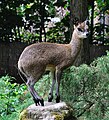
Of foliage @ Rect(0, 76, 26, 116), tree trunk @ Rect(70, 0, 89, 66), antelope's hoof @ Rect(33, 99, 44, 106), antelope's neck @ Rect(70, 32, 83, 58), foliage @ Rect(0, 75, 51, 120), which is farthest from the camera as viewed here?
tree trunk @ Rect(70, 0, 89, 66)

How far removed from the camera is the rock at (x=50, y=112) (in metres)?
3.80

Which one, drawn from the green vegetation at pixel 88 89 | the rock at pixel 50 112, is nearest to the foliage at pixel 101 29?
the green vegetation at pixel 88 89

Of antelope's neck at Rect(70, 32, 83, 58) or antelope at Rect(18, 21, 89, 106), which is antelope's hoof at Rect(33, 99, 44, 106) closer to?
antelope at Rect(18, 21, 89, 106)

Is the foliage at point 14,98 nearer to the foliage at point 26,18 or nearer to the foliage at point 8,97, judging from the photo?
the foliage at point 8,97

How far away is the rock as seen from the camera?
3.80m

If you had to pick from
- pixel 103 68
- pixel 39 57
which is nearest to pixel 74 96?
pixel 103 68

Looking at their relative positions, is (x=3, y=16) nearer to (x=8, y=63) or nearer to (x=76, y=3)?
(x=8, y=63)

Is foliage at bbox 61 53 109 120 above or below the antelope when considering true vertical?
below

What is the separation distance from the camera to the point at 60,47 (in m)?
4.05

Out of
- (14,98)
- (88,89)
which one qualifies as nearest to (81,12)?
(14,98)

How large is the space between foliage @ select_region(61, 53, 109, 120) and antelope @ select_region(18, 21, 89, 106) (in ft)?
1.19

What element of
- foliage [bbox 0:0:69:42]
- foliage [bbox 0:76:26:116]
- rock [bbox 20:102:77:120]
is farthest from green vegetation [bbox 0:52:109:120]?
foliage [bbox 0:0:69:42]

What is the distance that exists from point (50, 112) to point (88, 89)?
697mm

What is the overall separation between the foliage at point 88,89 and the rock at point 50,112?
1.02 feet
